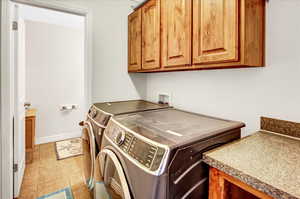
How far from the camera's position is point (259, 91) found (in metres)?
1.06

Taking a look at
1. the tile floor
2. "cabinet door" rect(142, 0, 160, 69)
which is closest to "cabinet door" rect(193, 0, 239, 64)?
"cabinet door" rect(142, 0, 160, 69)

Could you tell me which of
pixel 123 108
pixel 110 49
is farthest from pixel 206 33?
pixel 110 49

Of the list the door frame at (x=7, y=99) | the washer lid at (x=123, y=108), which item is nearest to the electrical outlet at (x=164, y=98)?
the washer lid at (x=123, y=108)

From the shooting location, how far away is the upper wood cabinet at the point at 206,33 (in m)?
0.89

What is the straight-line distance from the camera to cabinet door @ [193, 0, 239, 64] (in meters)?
0.90

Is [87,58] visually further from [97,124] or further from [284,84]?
[284,84]

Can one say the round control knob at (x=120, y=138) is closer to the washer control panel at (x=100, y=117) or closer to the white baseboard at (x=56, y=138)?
the washer control panel at (x=100, y=117)

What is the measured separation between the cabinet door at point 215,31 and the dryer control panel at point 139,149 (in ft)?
2.26

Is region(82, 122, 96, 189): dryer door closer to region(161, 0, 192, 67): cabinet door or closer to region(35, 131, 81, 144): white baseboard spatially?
region(161, 0, 192, 67): cabinet door

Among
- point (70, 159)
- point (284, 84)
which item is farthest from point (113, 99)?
point (284, 84)

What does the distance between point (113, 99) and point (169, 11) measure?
1207mm

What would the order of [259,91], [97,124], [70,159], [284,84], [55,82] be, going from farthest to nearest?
[55,82] < [70,159] < [97,124] < [259,91] < [284,84]

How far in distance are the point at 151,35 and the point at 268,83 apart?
109 centimetres

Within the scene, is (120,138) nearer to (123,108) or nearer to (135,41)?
(123,108)
